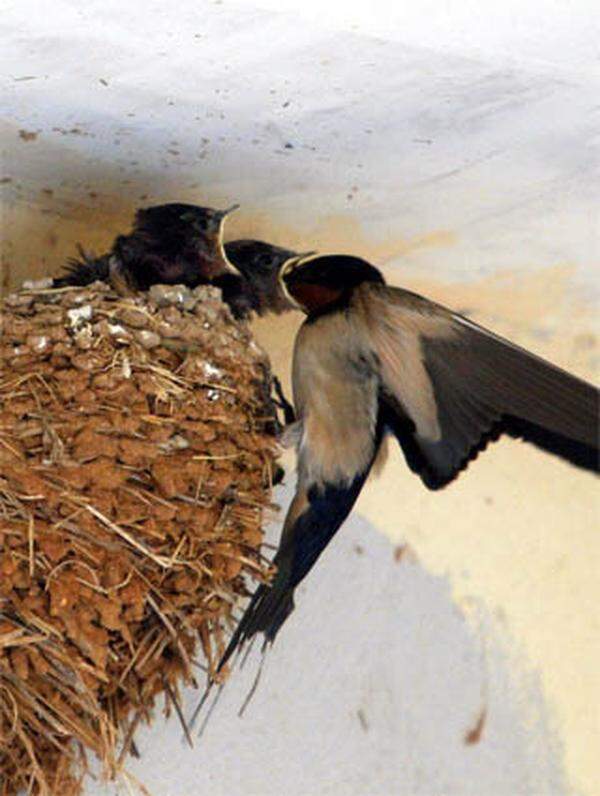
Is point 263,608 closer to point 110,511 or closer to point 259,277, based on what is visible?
point 110,511

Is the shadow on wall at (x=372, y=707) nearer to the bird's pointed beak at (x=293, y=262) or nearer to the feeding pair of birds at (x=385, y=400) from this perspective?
the feeding pair of birds at (x=385, y=400)

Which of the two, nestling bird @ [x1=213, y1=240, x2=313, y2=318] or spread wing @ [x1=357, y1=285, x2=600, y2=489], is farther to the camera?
nestling bird @ [x1=213, y1=240, x2=313, y2=318]

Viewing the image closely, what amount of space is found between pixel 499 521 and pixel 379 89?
0.71m

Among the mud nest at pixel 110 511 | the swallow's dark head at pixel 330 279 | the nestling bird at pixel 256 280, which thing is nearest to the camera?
the mud nest at pixel 110 511

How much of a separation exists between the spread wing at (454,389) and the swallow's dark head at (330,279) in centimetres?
4

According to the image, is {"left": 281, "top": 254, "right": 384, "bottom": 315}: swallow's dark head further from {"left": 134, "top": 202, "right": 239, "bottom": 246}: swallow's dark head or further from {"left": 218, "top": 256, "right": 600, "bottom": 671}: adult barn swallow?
{"left": 134, "top": 202, "right": 239, "bottom": 246}: swallow's dark head

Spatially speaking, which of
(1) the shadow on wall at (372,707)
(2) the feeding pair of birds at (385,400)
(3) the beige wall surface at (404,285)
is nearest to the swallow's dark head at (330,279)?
(2) the feeding pair of birds at (385,400)

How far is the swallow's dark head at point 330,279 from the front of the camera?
7.55 ft

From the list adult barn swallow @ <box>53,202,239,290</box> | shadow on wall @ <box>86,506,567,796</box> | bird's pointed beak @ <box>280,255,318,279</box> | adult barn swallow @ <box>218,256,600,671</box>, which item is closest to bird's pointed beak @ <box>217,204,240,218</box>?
adult barn swallow @ <box>53,202,239,290</box>

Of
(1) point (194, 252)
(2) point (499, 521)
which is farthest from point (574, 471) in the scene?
(1) point (194, 252)

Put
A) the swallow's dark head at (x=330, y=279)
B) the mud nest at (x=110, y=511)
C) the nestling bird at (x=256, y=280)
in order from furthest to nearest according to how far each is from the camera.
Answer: the nestling bird at (x=256, y=280) < the swallow's dark head at (x=330, y=279) < the mud nest at (x=110, y=511)

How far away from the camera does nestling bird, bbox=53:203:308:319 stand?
2.40 meters

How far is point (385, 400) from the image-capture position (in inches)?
88.1

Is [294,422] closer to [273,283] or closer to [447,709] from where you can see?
[273,283]
